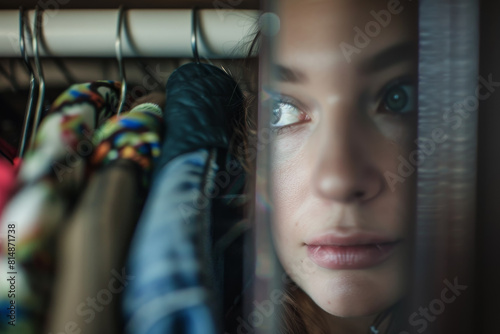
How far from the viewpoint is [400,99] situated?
12.8 inches

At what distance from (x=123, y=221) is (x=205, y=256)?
7 centimetres

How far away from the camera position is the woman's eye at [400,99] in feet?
1.00

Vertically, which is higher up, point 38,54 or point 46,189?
point 38,54

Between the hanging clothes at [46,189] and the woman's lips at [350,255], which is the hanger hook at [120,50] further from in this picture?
the woman's lips at [350,255]

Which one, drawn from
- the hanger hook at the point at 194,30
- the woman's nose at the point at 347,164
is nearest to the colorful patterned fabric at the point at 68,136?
the hanger hook at the point at 194,30

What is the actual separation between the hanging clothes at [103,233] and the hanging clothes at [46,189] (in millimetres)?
11

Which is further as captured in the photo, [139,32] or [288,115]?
[139,32]

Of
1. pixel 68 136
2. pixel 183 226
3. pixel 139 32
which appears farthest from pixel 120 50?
pixel 183 226

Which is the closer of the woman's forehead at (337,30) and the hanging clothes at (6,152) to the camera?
the woman's forehead at (337,30)

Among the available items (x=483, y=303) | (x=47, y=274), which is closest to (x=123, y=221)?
(x=47, y=274)

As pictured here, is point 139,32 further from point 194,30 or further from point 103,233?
point 103,233

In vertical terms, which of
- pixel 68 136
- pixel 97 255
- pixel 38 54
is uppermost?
pixel 38 54

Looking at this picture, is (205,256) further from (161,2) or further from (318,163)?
(161,2)

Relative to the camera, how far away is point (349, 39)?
1.09ft
